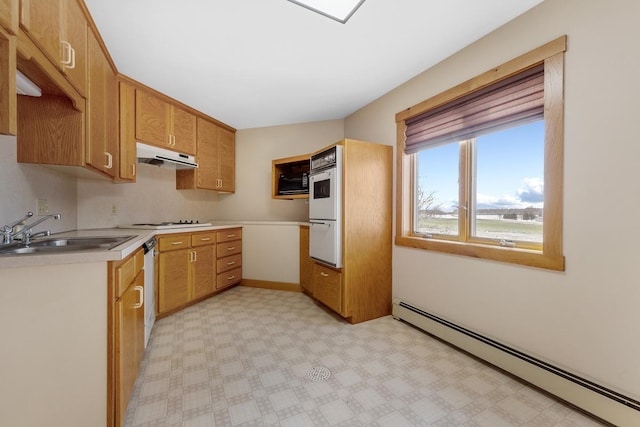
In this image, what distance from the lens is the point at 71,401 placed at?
100 centimetres

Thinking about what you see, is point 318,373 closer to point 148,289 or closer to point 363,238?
point 363,238

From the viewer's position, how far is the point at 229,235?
3283mm

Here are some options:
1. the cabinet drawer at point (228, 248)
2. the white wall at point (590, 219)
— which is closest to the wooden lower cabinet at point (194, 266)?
the cabinet drawer at point (228, 248)

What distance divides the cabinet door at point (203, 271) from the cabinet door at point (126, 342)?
1174 millimetres

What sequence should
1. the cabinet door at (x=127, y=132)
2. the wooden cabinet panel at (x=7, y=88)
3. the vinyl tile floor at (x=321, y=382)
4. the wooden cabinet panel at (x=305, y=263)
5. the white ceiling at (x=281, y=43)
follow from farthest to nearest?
→ 1. the wooden cabinet panel at (x=305, y=263)
2. the cabinet door at (x=127, y=132)
3. the white ceiling at (x=281, y=43)
4. the vinyl tile floor at (x=321, y=382)
5. the wooden cabinet panel at (x=7, y=88)

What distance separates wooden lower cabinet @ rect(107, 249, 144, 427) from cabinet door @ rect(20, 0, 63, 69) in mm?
1068

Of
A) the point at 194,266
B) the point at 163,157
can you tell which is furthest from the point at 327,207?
the point at 163,157

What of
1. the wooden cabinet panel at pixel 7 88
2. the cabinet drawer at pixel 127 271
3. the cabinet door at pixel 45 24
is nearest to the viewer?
the wooden cabinet panel at pixel 7 88

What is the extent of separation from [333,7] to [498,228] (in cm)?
189

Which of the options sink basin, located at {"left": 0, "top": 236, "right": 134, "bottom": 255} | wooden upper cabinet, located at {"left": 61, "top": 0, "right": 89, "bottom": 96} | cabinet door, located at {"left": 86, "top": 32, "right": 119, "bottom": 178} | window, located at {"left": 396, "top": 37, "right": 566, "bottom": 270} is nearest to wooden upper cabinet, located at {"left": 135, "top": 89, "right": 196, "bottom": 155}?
cabinet door, located at {"left": 86, "top": 32, "right": 119, "bottom": 178}

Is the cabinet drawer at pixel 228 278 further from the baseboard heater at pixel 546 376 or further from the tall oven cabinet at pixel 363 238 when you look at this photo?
the baseboard heater at pixel 546 376

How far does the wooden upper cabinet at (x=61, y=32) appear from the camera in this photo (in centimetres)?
110

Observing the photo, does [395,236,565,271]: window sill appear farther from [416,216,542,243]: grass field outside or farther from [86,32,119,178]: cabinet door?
[86,32,119,178]: cabinet door

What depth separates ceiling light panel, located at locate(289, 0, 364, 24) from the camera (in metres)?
1.51
